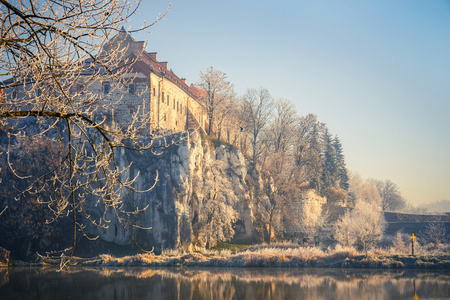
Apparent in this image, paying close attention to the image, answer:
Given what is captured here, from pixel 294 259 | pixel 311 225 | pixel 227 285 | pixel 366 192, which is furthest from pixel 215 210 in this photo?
pixel 366 192

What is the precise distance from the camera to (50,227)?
3825 centimetres

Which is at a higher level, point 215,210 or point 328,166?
point 328,166

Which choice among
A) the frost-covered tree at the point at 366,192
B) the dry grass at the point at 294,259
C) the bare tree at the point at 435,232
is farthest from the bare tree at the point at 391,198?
the dry grass at the point at 294,259

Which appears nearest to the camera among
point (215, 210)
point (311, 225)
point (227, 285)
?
point (227, 285)

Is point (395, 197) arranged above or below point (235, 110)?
below

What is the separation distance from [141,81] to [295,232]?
26.8 m

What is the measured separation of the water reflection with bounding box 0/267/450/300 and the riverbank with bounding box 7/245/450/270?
2.70 metres

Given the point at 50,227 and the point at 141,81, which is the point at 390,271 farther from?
the point at 141,81

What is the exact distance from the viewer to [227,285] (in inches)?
913

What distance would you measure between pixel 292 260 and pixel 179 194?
13853 millimetres

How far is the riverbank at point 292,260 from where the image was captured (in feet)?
107

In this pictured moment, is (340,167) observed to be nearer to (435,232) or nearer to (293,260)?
(435,232)

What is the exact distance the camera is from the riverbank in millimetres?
32625

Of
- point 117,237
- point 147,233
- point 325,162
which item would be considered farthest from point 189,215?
point 325,162
